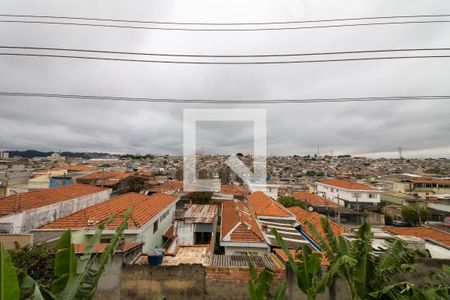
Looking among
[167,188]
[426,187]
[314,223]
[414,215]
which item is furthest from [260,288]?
[426,187]

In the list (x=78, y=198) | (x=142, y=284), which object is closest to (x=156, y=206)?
(x=78, y=198)

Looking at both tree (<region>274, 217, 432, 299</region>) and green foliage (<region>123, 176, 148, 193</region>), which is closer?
tree (<region>274, 217, 432, 299</region>)

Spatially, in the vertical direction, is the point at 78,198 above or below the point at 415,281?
above

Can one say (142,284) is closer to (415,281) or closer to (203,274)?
(203,274)

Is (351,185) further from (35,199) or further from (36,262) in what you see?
(36,262)

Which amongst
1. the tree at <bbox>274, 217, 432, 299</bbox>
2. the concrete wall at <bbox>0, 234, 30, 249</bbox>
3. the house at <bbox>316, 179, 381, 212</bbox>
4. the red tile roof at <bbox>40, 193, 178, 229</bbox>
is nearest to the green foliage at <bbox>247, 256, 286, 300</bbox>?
the tree at <bbox>274, 217, 432, 299</bbox>

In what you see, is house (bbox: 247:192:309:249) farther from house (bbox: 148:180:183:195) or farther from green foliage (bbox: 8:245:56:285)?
house (bbox: 148:180:183:195)

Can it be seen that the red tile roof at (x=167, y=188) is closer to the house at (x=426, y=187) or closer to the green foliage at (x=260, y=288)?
the green foliage at (x=260, y=288)
